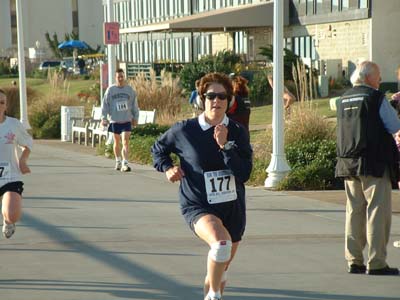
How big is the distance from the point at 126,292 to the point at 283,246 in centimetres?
243

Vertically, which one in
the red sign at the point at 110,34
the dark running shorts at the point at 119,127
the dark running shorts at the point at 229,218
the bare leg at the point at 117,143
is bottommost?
the bare leg at the point at 117,143

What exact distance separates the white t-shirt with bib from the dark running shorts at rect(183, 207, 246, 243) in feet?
8.06

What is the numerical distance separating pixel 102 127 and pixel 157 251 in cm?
1319

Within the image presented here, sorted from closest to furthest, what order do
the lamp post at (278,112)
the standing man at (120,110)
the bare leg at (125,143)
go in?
the lamp post at (278,112), the bare leg at (125,143), the standing man at (120,110)

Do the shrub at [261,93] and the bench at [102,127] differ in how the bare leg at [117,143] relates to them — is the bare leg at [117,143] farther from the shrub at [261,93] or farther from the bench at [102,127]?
the shrub at [261,93]

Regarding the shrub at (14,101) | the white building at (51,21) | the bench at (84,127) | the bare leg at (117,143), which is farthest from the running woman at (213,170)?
the white building at (51,21)

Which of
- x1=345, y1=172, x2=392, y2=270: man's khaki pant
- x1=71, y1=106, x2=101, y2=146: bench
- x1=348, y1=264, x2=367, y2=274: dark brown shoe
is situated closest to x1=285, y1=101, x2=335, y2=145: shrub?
x1=345, y1=172, x2=392, y2=270: man's khaki pant

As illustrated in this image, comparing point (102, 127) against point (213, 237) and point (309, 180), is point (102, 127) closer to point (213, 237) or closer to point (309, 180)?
point (309, 180)

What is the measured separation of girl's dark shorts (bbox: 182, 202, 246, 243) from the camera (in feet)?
21.8

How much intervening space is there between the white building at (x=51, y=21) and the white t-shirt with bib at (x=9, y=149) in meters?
92.5

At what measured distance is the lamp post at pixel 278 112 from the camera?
13961 millimetres

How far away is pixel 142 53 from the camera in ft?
210

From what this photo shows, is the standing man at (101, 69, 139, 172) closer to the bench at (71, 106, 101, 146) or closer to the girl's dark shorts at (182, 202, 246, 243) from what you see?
the bench at (71, 106, 101, 146)

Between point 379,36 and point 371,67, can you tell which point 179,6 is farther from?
point 371,67
